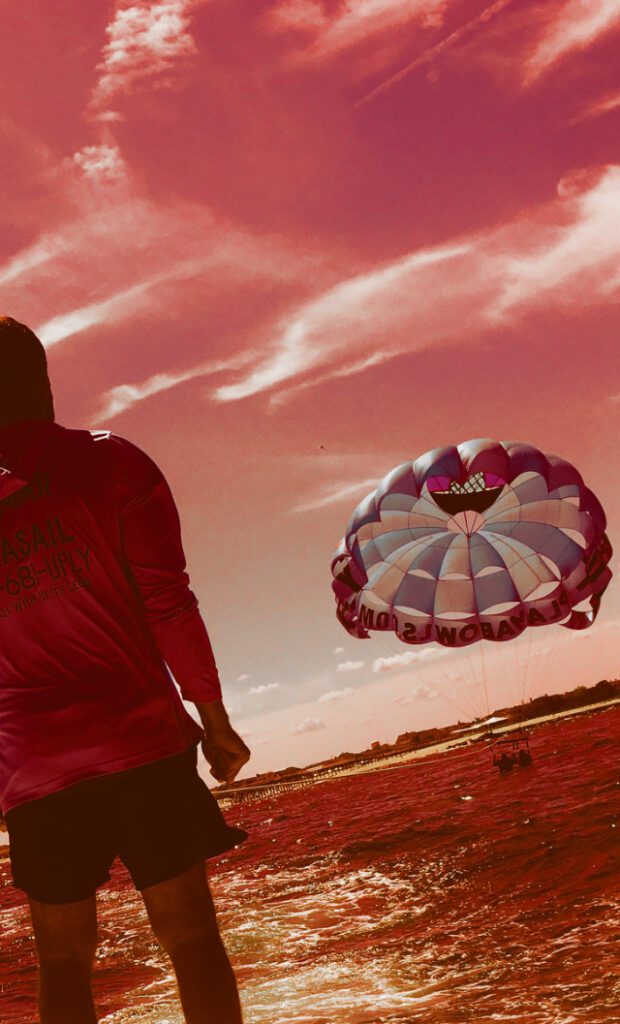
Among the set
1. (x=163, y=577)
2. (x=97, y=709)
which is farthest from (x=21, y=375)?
(x=97, y=709)

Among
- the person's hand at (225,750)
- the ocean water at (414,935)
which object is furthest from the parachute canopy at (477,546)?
the person's hand at (225,750)

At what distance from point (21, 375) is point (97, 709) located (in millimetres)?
1091

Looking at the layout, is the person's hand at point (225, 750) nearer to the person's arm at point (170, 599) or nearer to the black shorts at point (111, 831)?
the person's arm at point (170, 599)

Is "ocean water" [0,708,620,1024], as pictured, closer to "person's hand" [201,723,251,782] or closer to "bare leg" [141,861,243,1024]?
"bare leg" [141,861,243,1024]

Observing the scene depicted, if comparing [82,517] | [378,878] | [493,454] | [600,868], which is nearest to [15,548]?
[82,517]

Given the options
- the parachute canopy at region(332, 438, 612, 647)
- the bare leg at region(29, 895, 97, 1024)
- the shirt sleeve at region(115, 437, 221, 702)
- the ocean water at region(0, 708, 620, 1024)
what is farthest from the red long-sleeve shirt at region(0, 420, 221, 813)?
the parachute canopy at region(332, 438, 612, 647)

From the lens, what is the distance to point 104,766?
8.77 ft

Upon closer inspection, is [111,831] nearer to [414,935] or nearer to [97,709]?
[97,709]

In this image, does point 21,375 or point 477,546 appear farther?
point 477,546

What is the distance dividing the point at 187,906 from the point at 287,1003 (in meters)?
6.88

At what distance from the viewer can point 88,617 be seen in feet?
9.12

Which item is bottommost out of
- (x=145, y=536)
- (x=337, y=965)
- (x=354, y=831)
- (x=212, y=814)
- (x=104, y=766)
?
(x=354, y=831)

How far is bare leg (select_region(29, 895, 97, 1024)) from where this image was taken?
9.08ft

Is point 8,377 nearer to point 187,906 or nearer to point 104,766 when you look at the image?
point 104,766
